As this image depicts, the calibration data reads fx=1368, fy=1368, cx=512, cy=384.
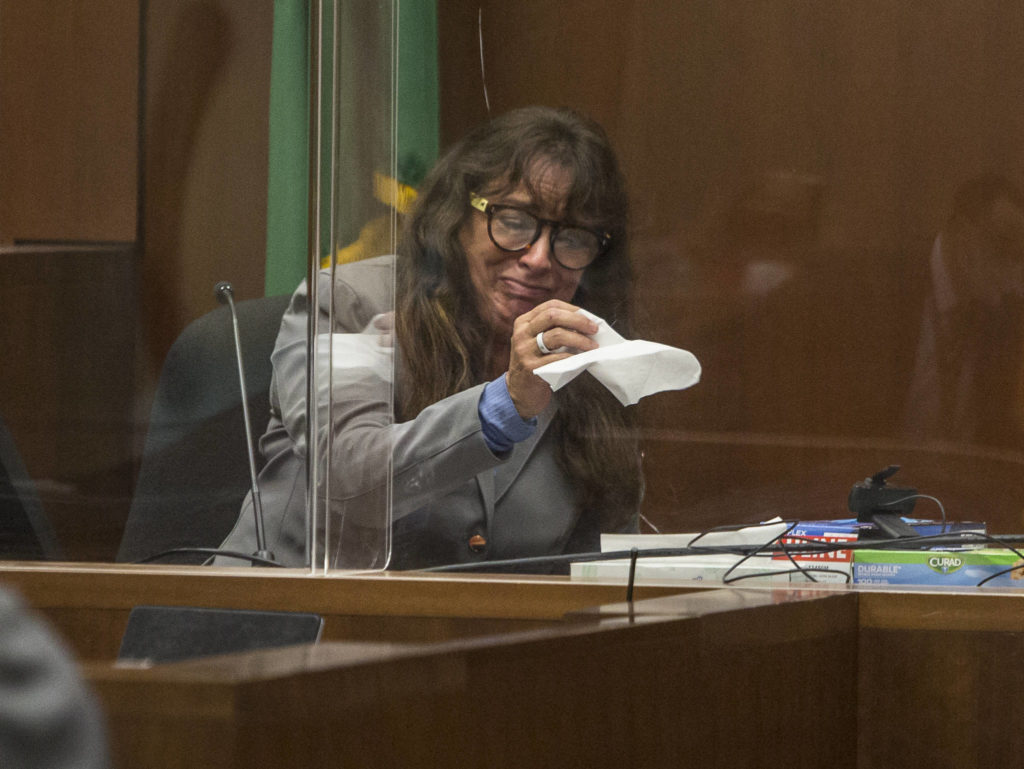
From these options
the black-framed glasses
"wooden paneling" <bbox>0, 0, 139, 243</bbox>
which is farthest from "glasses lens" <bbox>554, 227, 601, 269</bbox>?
"wooden paneling" <bbox>0, 0, 139, 243</bbox>

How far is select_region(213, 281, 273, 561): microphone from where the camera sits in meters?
1.41

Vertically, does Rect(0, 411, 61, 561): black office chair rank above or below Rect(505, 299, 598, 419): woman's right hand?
below

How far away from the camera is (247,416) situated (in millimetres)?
1691

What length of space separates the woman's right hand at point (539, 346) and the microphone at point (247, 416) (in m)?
0.30

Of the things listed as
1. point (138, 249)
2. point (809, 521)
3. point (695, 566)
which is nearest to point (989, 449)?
point (809, 521)

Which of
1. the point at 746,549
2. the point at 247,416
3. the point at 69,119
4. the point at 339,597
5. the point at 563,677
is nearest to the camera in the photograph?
the point at 563,677

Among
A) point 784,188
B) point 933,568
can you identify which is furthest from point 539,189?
point 933,568

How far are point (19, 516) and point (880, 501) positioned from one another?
1.08m

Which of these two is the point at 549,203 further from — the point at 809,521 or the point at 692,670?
the point at 692,670

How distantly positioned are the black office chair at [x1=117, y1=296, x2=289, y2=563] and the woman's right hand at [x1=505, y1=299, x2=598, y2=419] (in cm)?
34

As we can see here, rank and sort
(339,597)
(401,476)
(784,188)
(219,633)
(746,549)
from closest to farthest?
(219,633)
(339,597)
(746,549)
(401,476)
(784,188)

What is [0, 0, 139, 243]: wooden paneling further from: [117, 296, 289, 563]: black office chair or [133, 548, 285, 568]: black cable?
[133, 548, 285, 568]: black cable

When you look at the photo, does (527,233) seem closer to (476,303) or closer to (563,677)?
(476,303)

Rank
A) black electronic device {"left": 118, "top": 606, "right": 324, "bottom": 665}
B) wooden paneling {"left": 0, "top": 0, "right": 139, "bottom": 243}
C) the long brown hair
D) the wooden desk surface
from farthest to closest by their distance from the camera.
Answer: wooden paneling {"left": 0, "top": 0, "right": 139, "bottom": 243}
the long brown hair
black electronic device {"left": 118, "top": 606, "right": 324, "bottom": 665}
the wooden desk surface
